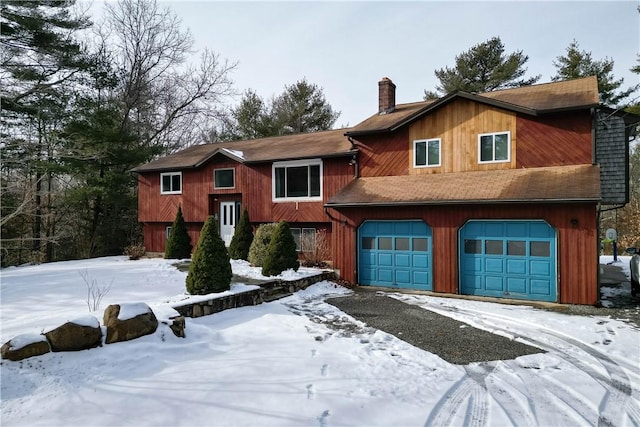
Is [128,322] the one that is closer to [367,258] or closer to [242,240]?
[367,258]

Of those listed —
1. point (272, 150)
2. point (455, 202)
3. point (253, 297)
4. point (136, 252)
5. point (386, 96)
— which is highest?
point (386, 96)

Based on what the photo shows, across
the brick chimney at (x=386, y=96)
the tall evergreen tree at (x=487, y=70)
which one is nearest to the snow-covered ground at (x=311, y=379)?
the brick chimney at (x=386, y=96)

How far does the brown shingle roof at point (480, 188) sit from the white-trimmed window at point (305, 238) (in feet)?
10.2

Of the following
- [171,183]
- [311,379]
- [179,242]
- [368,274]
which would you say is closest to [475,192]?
[368,274]

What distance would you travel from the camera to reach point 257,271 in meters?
13.2

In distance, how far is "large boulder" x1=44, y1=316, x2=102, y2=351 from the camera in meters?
5.52

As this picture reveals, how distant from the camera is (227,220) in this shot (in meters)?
18.8

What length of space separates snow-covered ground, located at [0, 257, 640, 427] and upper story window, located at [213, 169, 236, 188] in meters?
10.8

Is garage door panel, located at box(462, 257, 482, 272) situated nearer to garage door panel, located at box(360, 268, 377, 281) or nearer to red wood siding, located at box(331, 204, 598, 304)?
red wood siding, located at box(331, 204, 598, 304)

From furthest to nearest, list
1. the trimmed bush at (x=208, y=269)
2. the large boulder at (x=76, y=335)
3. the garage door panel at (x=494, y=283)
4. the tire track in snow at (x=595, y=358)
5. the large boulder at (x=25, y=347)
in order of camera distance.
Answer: the garage door panel at (x=494, y=283)
the trimmed bush at (x=208, y=269)
the large boulder at (x=76, y=335)
the large boulder at (x=25, y=347)
the tire track in snow at (x=595, y=358)

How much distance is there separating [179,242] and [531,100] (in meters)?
15.4

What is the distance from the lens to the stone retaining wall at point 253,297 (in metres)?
8.28

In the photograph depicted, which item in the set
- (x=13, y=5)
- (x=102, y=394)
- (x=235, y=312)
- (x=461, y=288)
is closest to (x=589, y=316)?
(x=461, y=288)

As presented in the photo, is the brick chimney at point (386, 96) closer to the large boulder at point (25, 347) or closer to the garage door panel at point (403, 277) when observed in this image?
the garage door panel at point (403, 277)
